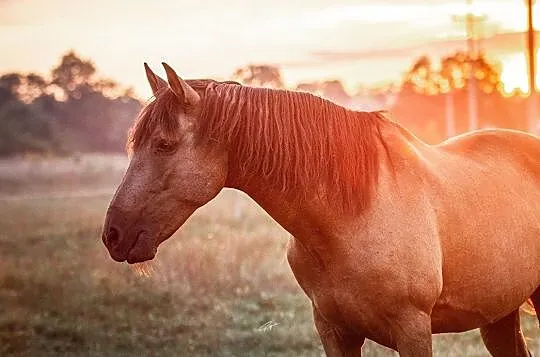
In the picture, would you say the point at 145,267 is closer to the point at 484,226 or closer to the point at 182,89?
the point at 182,89

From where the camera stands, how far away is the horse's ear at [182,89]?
353 centimetres

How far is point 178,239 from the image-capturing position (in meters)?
14.2

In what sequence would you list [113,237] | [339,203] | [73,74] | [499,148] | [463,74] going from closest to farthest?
[113,237]
[339,203]
[499,148]
[73,74]
[463,74]

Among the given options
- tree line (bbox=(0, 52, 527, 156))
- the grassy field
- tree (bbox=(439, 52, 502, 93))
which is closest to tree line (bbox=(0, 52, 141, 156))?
tree line (bbox=(0, 52, 527, 156))

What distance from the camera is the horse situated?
12.2ft

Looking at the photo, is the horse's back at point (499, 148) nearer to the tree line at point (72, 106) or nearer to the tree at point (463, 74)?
the tree line at point (72, 106)

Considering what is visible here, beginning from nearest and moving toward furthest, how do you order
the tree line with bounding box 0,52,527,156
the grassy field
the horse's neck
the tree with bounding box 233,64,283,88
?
the horse's neck < the grassy field < the tree with bounding box 233,64,283,88 < the tree line with bounding box 0,52,527,156

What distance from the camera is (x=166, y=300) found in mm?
9336

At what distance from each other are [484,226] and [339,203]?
85 centimetres

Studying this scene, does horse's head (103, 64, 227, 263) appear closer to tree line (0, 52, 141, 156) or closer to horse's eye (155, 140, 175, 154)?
horse's eye (155, 140, 175, 154)

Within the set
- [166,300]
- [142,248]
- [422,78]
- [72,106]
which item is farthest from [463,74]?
[142,248]

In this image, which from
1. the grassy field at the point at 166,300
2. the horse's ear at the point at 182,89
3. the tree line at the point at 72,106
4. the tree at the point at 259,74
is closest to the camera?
the horse's ear at the point at 182,89

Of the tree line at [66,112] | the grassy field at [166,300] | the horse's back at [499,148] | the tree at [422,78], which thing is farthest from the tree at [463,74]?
the horse's back at [499,148]

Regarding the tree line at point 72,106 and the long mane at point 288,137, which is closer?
the long mane at point 288,137
